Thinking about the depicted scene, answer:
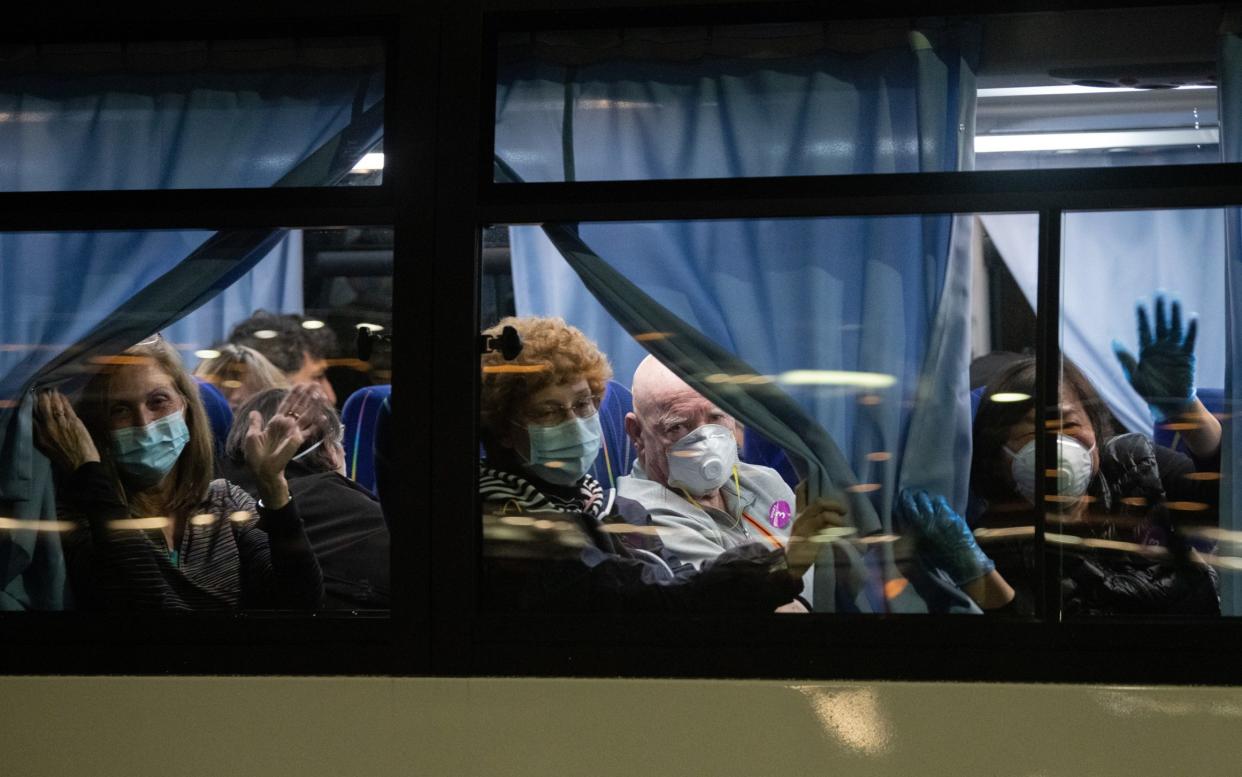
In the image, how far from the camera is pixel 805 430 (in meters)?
2.36

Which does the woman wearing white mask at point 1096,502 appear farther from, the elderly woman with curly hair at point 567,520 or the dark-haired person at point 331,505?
the dark-haired person at point 331,505

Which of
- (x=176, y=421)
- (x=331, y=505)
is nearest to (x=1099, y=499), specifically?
(x=331, y=505)

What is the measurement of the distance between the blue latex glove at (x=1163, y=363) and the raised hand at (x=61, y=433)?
7.38ft

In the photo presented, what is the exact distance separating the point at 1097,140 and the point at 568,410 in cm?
125

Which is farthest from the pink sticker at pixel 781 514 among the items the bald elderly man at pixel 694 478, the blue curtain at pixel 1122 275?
the blue curtain at pixel 1122 275

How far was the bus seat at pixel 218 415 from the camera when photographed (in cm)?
248

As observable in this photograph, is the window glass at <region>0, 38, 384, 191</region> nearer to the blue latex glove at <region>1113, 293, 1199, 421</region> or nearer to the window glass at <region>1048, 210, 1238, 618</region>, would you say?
the window glass at <region>1048, 210, 1238, 618</region>

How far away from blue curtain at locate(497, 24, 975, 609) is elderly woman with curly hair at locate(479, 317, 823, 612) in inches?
3.3

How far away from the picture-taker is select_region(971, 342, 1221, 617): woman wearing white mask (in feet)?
7.54

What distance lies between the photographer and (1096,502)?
2.36 metres

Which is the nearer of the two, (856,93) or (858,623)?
(858,623)

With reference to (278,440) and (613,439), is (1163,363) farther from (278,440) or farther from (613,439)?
(278,440)

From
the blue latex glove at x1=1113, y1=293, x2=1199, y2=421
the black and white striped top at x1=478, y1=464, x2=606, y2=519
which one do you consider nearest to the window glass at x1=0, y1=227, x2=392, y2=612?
the black and white striped top at x1=478, y1=464, x2=606, y2=519

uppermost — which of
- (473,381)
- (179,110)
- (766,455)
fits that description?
(179,110)
